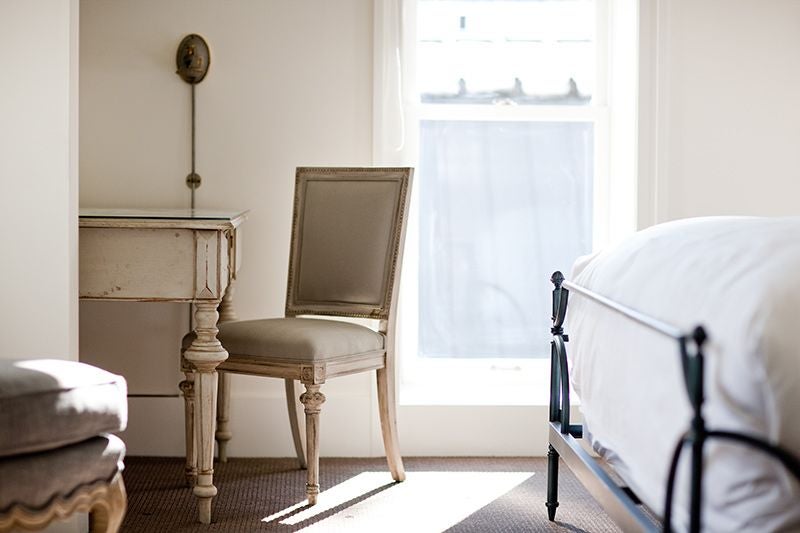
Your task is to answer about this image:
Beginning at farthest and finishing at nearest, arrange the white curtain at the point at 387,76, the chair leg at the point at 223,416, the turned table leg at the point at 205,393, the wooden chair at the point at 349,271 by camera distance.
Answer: the white curtain at the point at 387,76 < the chair leg at the point at 223,416 < the wooden chair at the point at 349,271 < the turned table leg at the point at 205,393

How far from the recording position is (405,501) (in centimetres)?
319

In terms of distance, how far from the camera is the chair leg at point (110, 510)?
2.05 metres

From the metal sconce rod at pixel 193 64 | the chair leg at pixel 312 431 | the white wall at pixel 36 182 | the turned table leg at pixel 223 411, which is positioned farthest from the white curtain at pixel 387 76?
the white wall at pixel 36 182

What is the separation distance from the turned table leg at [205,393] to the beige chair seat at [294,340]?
0.21 meters

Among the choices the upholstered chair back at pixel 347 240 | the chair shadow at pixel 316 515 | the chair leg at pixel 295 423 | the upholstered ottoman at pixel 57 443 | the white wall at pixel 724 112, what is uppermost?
the white wall at pixel 724 112

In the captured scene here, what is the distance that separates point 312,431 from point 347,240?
74 centimetres

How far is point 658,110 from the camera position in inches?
149

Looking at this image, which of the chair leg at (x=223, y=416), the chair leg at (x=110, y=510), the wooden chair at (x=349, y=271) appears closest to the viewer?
the chair leg at (x=110, y=510)

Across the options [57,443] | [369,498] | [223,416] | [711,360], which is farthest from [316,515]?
[711,360]

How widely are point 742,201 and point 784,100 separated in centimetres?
42

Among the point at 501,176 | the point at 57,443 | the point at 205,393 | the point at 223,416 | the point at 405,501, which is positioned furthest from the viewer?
the point at 501,176

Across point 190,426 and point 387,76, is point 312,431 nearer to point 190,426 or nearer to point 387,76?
point 190,426

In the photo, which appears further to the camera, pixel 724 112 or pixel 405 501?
pixel 724 112

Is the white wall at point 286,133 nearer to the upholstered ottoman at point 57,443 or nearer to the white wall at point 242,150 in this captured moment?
the white wall at point 242,150
